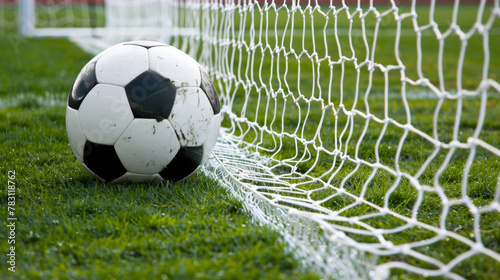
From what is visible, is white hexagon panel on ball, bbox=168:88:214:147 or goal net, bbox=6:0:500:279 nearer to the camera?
goal net, bbox=6:0:500:279

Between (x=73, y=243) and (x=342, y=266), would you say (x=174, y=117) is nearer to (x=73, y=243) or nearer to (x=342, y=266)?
(x=73, y=243)

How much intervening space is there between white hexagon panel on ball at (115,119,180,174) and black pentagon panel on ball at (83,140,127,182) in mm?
33

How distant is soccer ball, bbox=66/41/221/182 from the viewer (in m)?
2.52

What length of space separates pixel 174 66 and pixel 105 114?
1.34 ft

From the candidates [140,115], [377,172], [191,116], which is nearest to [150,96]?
[140,115]

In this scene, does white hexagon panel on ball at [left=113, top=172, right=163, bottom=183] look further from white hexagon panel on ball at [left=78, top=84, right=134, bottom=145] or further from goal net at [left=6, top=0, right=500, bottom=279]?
goal net at [left=6, top=0, right=500, bottom=279]

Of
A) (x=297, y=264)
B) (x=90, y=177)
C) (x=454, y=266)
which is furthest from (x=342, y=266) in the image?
(x=90, y=177)

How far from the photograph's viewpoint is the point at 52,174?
2.90m

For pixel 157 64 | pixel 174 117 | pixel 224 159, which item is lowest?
pixel 224 159

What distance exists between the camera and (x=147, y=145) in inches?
Result: 100

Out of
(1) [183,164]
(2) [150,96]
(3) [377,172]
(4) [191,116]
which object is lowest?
(3) [377,172]

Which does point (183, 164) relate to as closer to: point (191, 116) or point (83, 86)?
point (191, 116)

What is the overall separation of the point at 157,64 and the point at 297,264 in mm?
1213

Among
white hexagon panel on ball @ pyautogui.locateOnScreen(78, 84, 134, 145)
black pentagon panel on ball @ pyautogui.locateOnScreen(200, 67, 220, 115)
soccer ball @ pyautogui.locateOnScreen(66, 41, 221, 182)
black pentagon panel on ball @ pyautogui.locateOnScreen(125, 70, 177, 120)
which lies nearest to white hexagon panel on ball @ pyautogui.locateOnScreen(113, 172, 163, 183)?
soccer ball @ pyautogui.locateOnScreen(66, 41, 221, 182)
